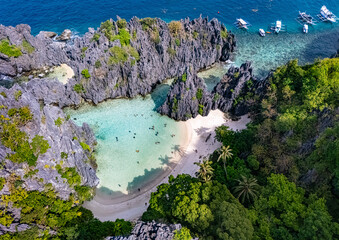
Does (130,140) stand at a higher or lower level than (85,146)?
lower

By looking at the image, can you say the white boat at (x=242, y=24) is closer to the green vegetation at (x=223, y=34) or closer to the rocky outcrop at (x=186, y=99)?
the green vegetation at (x=223, y=34)

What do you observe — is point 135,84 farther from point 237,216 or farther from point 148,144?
point 237,216

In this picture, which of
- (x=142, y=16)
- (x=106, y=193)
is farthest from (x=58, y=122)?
(x=142, y=16)

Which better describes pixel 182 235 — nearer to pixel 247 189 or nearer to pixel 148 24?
pixel 247 189

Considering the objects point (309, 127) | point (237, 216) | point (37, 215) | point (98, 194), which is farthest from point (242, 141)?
point (37, 215)

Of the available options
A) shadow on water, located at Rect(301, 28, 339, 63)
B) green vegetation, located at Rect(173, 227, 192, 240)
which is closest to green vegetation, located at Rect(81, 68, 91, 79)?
green vegetation, located at Rect(173, 227, 192, 240)
